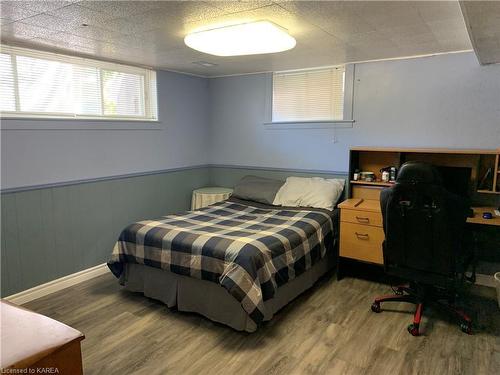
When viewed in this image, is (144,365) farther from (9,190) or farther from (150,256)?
(9,190)

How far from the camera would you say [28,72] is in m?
2.99

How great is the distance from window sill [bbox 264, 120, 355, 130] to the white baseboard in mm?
2407

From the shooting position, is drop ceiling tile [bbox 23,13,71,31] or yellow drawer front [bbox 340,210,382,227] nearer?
drop ceiling tile [bbox 23,13,71,31]

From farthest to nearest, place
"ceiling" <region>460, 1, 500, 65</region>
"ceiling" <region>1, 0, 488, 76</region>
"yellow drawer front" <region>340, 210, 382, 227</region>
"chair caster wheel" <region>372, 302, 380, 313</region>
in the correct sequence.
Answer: "yellow drawer front" <region>340, 210, 382, 227</region> → "chair caster wheel" <region>372, 302, 380, 313</region> → "ceiling" <region>1, 0, 488, 76</region> → "ceiling" <region>460, 1, 500, 65</region>

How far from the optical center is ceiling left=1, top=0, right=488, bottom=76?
2043mm

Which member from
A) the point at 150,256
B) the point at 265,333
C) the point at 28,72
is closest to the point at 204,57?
the point at 28,72

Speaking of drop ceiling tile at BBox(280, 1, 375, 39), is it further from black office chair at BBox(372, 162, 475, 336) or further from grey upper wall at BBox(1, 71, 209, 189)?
grey upper wall at BBox(1, 71, 209, 189)

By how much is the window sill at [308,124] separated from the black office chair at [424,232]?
1.50 metres

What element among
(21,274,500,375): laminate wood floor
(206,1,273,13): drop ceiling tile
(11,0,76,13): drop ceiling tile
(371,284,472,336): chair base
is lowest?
(21,274,500,375): laminate wood floor

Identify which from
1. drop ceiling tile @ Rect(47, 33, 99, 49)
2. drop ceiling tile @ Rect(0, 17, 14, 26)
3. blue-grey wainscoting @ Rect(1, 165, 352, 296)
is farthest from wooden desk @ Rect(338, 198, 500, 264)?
drop ceiling tile @ Rect(0, 17, 14, 26)

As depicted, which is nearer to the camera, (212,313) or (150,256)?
(212,313)

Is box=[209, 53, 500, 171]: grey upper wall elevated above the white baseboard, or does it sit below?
above

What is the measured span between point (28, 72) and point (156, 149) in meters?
1.44

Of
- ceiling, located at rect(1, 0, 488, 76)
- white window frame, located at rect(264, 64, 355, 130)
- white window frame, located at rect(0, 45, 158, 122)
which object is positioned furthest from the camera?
white window frame, located at rect(264, 64, 355, 130)
